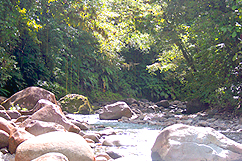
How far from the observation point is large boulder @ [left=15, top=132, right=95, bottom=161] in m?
2.98

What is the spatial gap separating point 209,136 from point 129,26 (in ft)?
30.5

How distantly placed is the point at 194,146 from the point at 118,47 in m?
11.6

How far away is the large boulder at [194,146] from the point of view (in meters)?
3.40

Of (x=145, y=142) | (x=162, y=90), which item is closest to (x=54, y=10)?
(x=145, y=142)

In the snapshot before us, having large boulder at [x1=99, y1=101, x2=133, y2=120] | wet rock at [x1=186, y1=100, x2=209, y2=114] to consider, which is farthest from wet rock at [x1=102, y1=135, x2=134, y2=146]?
wet rock at [x1=186, y1=100, x2=209, y2=114]

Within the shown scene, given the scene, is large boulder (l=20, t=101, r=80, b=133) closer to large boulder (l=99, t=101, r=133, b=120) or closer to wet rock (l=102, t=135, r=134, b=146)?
wet rock (l=102, t=135, r=134, b=146)

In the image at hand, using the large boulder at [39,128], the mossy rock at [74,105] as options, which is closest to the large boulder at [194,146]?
the large boulder at [39,128]

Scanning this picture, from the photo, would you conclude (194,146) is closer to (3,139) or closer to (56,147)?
(56,147)

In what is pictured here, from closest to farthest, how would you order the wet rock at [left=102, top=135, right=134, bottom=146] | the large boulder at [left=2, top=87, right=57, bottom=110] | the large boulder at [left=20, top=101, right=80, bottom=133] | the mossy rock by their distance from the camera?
1. the wet rock at [left=102, top=135, right=134, bottom=146]
2. the large boulder at [left=20, top=101, right=80, bottom=133]
3. the large boulder at [left=2, top=87, right=57, bottom=110]
4. the mossy rock

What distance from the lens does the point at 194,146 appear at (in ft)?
11.5

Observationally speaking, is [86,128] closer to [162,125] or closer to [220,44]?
[162,125]

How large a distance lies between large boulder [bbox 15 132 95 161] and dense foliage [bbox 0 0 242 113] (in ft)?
15.7

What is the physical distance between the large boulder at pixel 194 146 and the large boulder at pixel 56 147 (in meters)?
1.02

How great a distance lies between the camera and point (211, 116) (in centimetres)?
900
